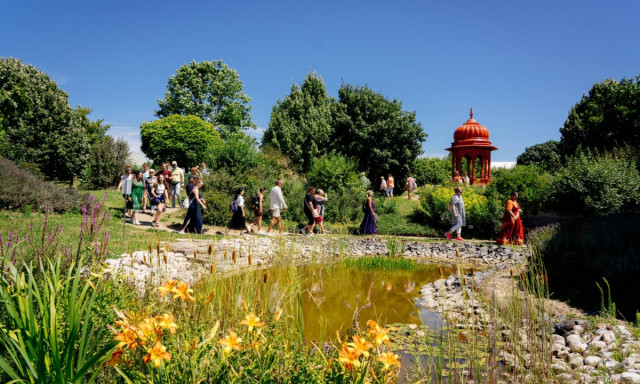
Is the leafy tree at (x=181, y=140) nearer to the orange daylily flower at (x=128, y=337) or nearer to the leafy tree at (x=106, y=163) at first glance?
the leafy tree at (x=106, y=163)

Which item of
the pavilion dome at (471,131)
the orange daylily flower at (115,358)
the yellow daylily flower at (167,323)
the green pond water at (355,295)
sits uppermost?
the pavilion dome at (471,131)

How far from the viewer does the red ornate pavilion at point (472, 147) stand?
26.8 meters

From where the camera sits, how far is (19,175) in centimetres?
1079

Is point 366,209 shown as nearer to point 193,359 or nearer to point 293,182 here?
point 293,182

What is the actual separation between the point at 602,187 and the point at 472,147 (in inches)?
548

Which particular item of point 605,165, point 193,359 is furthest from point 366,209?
point 193,359

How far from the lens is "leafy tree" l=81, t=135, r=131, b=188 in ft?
73.0

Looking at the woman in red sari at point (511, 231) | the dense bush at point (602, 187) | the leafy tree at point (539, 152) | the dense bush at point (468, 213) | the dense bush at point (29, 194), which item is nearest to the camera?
the dense bush at point (29, 194)

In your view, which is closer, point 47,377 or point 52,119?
point 47,377

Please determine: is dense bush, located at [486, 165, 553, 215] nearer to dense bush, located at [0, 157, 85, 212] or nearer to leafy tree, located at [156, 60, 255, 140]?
dense bush, located at [0, 157, 85, 212]

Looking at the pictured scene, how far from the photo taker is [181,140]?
→ 24.2m

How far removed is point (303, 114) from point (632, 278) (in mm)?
23079

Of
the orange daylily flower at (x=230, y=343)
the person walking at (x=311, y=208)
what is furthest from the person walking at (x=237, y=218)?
the orange daylily flower at (x=230, y=343)

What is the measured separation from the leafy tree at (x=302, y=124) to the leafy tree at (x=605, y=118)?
17.6 metres
